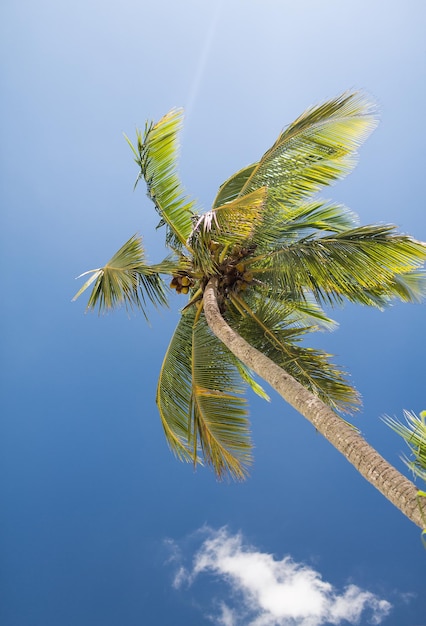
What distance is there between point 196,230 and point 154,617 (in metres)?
14.8

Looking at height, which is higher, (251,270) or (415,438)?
(251,270)

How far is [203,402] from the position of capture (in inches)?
296


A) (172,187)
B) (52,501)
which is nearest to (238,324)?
(172,187)

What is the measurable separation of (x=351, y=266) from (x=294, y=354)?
1.72m

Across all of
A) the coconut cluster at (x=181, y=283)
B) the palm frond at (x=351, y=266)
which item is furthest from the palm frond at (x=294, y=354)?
the coconut cluster at (x=181, y=283)

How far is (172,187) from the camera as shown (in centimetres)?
864

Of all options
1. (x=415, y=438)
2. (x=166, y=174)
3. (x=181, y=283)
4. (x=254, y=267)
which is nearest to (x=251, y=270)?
(x=254, y=267)

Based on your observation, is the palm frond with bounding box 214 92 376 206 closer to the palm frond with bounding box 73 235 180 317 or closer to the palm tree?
the palm tree

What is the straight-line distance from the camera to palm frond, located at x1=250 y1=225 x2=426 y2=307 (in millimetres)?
6555

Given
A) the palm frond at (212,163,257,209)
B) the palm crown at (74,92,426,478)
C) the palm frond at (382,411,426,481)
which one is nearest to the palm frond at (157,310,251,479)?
the palm crown at (74,92,426,478)

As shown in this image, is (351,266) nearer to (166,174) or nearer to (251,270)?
(251,270)

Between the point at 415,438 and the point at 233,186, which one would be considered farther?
the point at 233,186

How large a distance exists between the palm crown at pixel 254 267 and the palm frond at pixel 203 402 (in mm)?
17

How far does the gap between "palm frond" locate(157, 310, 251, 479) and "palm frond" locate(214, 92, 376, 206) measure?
248 centimetres
